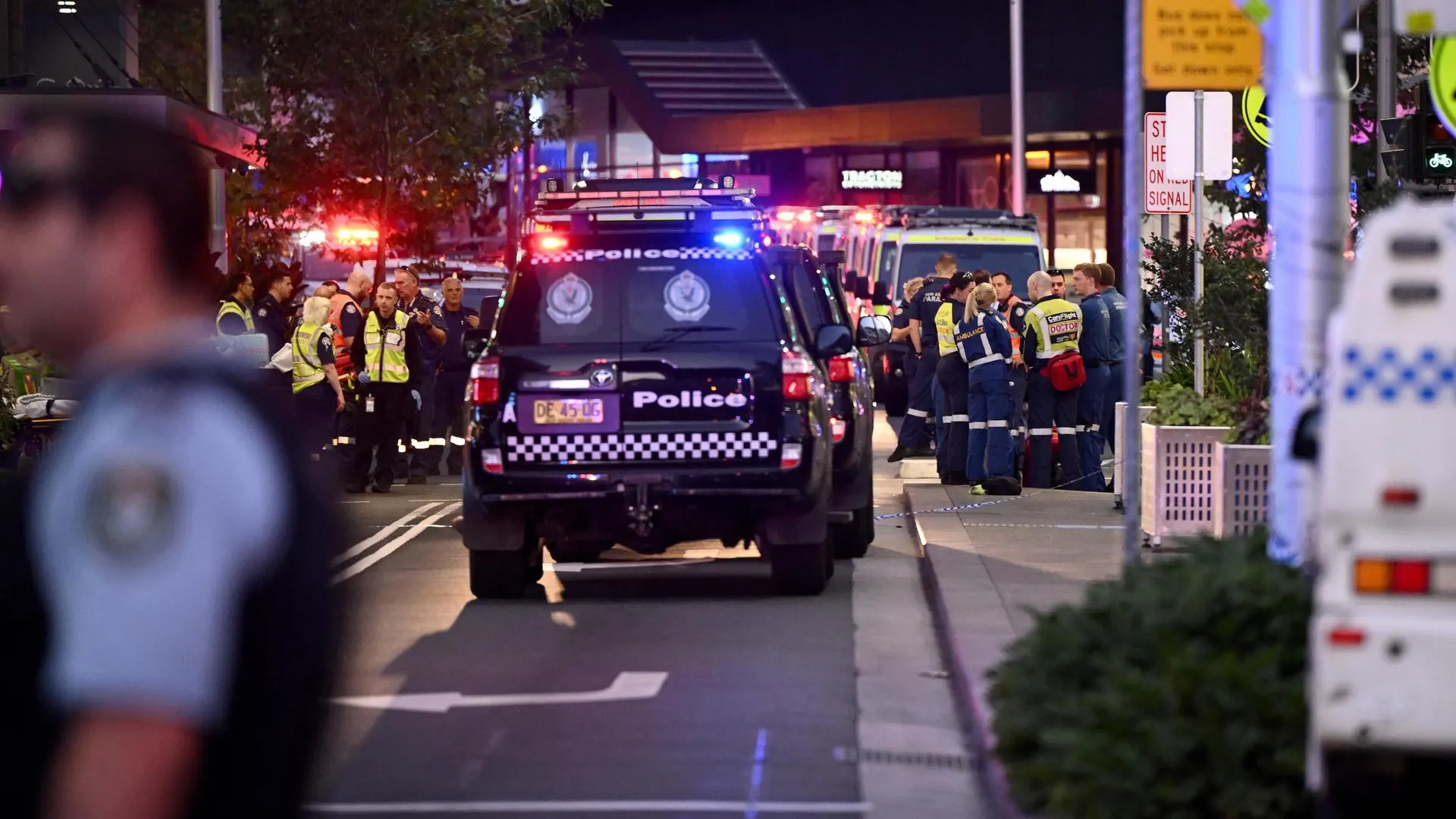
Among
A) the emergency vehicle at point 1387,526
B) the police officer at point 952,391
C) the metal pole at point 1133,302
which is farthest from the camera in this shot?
the police officer at point 952,391

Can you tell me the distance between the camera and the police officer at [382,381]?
20.7 meters

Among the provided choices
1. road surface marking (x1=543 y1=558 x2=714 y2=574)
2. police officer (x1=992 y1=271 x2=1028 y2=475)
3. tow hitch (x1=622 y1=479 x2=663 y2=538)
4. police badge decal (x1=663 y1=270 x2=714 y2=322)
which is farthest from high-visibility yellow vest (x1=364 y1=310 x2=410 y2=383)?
tow hitch (x1=622 y1=479 x2=663 y2=538)

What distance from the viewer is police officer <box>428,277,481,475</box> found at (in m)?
23.1

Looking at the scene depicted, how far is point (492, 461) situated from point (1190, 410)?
15.4ft

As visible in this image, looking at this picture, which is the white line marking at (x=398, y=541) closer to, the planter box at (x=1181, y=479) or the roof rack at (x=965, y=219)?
the planter box at (x=1181, y=479)

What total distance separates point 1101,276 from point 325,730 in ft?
59.0

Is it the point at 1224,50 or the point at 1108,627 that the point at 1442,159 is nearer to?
the point at 1224,50

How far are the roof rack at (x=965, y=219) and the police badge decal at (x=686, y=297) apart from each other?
17.1 meters

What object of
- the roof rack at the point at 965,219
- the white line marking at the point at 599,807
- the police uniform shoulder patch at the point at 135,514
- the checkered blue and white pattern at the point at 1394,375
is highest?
the roof rack at the point at 965,219

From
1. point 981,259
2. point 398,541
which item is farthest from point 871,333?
point 981,259

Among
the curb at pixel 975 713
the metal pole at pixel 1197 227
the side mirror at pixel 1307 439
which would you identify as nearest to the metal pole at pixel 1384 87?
the metal pole at pixel 1197 227

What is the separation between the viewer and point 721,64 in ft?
211

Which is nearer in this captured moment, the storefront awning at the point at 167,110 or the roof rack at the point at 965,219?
the storefront awning at the point at 167,110

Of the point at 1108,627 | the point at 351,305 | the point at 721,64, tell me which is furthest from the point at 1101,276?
the point at 721,64
